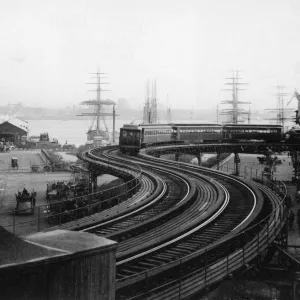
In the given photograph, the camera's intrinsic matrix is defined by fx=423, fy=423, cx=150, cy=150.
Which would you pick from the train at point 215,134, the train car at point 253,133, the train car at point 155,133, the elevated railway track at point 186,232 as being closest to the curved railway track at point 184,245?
the elevated railway track at point 186,232

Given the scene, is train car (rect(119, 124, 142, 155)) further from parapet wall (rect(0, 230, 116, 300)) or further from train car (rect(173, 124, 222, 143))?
parapet wall (rect(0, 230, 116, 300))

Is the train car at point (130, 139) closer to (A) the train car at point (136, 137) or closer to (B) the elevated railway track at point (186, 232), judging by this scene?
(A) the train car at point (136, 137)

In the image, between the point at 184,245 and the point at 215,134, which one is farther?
the point at 215,134

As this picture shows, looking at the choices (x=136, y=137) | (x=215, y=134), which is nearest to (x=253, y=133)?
(x=215, y=134)

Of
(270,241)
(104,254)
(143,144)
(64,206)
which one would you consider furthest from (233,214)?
(143,144)

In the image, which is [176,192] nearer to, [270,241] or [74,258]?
[270,241]

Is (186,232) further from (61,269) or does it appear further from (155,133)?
(155,133)

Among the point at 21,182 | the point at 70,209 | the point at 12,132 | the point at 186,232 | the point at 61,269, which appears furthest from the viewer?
the point at 12,132
